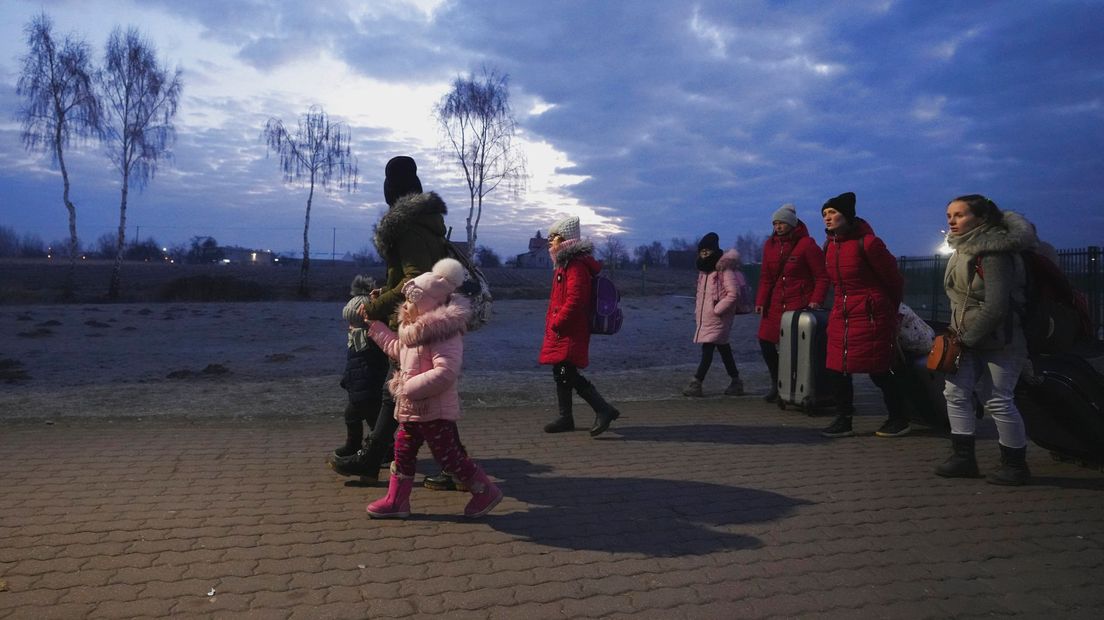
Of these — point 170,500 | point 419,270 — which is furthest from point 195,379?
point 419,270

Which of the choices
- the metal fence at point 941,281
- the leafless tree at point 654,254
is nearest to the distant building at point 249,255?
the leafless tree at point 654,254

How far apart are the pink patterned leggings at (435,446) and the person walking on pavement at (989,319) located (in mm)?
3202

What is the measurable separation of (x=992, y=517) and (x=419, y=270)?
3.48m

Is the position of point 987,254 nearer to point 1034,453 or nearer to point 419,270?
point 1034,453

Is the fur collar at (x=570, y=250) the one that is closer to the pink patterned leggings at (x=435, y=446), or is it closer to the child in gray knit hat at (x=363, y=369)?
the child in gray knit hat at (x=363, y=369)

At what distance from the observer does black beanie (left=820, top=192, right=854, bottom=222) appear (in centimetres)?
619

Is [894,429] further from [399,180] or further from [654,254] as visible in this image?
[654,254]

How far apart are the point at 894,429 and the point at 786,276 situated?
1940 millimetres

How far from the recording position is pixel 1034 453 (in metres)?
5.91

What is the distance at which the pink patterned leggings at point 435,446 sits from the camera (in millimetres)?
4201

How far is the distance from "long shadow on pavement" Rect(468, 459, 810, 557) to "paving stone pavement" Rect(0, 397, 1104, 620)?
0.06 ft

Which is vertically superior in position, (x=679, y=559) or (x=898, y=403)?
(x=898, y=403)

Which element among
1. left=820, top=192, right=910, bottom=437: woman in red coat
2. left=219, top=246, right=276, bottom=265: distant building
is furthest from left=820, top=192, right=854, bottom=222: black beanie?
left=219, top=246, right=276, bottom=265: distant building

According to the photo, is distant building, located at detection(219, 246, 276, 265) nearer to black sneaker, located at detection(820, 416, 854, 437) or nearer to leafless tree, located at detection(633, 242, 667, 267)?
leafless tree, located at detection(633, 242, 667, 267)
